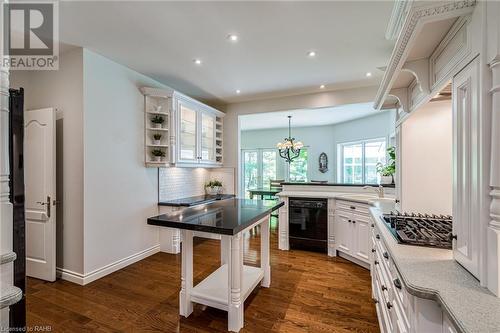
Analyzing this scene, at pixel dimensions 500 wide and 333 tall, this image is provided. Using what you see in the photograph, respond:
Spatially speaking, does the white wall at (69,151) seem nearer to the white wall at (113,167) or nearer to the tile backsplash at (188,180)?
the white wall at (113,167)

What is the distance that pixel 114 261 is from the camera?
3.08 m

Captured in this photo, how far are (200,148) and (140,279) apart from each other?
7.50 feet

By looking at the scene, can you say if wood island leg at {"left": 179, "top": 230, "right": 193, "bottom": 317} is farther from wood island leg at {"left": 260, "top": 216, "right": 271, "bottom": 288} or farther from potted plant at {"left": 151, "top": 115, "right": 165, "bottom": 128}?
potted plant at {"left": 151, "top": 115, "right": 165, "bottom": 128}

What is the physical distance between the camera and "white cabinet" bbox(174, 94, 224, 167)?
383 cm

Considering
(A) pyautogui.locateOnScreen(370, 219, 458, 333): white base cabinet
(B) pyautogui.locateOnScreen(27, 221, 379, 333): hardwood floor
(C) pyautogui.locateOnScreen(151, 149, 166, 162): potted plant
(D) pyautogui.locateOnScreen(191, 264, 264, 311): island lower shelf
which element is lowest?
(B) pyautogui.locateOnScreen(27, 221, 379, 333): hardwood floor

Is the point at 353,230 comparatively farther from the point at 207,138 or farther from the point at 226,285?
the point at 207,138

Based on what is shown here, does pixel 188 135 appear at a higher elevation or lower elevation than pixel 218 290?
higher

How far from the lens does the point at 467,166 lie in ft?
3.38

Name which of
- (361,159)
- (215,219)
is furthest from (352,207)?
(361,159)

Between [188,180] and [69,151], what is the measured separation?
208 centimetres

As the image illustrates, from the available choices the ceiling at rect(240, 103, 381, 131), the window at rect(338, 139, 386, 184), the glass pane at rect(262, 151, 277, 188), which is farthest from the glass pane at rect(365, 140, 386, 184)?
the glass pane at rect(262, 151, 277, 188)

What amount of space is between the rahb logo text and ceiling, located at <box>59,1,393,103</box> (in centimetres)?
11

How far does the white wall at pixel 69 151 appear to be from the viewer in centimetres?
276

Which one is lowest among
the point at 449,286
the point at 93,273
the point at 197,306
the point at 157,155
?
the point at 197,306
